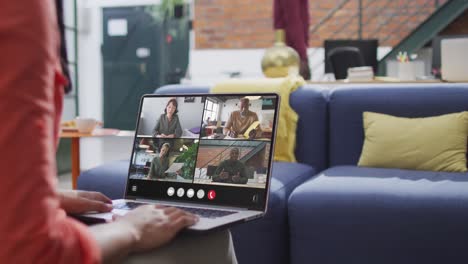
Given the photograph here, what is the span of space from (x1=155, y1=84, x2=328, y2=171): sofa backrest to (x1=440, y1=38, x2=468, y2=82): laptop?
0.67 metres

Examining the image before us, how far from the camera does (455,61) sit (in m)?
3.07

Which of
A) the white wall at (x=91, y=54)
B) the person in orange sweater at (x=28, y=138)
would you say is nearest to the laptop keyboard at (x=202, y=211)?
the person in orange sweater at (x=28, y=138)

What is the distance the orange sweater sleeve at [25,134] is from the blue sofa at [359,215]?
63.8 inches

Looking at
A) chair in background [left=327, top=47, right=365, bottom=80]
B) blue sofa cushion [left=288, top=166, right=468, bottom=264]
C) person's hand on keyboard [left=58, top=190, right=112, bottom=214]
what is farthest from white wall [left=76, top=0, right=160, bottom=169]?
person's hand on keyboard [left=58, top=190, right=112, bottom=214]

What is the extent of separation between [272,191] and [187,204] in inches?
38.0

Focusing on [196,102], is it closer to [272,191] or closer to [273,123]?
[273,123]

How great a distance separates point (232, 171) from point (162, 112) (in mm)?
252

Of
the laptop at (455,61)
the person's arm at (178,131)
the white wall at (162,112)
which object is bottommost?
the person's arm at (178,131)

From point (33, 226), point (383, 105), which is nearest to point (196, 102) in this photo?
point (33, 226)

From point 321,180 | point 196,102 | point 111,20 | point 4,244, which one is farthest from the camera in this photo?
point 111,20

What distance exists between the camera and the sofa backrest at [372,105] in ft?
8.96

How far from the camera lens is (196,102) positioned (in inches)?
55.3

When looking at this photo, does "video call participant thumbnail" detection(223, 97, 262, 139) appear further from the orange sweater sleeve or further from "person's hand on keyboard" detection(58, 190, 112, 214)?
the orange sweater sleeve

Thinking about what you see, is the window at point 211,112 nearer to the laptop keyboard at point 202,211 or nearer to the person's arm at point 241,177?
the person's arm at point 241,177
